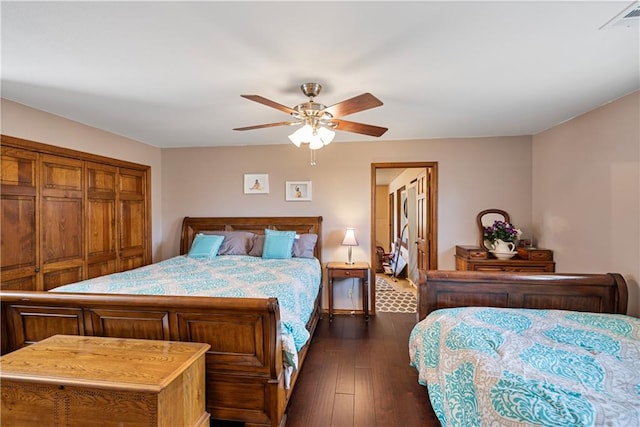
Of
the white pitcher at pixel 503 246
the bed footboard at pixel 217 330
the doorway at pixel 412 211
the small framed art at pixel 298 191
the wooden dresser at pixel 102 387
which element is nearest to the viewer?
the wooden dresser at pixel 102 387

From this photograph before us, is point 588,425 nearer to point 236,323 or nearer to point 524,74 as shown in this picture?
point 236,323

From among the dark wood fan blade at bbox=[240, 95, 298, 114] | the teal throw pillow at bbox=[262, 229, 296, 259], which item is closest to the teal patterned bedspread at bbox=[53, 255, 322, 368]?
the teal throw pillow at bbox=[262, 229, 296, 259]

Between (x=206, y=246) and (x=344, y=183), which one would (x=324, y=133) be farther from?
(x=206, y=246)

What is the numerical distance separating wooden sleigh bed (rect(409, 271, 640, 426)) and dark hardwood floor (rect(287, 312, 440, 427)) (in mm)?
331

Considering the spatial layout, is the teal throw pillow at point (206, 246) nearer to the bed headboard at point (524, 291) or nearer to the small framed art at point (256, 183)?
the small framed art at point (256, 183)

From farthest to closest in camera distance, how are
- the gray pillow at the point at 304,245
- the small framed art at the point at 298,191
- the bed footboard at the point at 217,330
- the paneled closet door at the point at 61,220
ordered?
the small framed art at the point at 298,191 < the gray pillow at the point at 304,245 < the paneled closet door at the point at 61,220 < the bed footboard at the point at 217,330

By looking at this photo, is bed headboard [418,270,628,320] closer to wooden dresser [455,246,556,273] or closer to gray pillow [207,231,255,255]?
wooden dresser [455,246,556,273]

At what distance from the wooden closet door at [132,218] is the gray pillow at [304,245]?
7.31 feet

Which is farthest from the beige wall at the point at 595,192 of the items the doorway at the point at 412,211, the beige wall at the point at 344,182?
the doorway at the point at 412,211

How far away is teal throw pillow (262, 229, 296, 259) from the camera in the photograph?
11.9ft

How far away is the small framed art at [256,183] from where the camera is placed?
13.8 feet

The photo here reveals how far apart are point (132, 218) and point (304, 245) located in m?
2.40

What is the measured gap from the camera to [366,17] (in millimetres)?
1460

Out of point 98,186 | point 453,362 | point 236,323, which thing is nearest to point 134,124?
point 98,186
